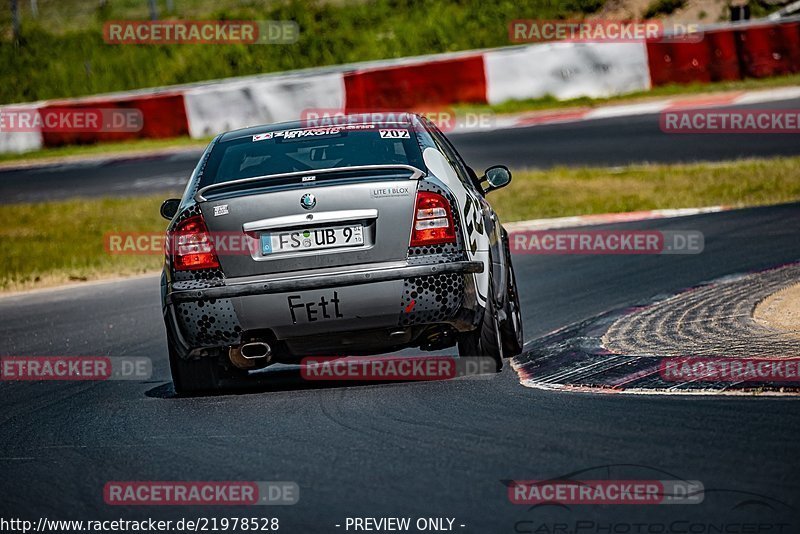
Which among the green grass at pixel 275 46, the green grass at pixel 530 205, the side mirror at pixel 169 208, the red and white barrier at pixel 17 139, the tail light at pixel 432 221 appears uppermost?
the green grass at pixel 275 46

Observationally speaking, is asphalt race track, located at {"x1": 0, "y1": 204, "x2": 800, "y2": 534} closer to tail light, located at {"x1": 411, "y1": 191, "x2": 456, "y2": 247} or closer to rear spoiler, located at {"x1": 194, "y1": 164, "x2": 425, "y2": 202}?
tail light, located at {"x1": 411, "y1": 191, "x2": 456, "y2": 247}

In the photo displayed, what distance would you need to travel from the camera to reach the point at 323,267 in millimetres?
6520

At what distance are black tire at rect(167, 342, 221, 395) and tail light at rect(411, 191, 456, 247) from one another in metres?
1.34

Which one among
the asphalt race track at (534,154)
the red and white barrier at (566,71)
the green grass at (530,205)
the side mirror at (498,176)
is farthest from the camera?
the red and white barrier at (566,71)

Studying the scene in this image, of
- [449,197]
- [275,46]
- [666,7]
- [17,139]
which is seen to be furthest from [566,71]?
[449,197]

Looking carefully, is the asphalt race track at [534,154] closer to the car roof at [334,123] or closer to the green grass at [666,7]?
the green grass at [666,7]

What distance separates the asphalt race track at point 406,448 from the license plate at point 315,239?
740mm

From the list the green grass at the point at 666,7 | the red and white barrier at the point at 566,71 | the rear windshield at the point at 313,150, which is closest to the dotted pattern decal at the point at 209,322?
the rear windshield at the point at 313,150

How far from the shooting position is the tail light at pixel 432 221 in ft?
21.5

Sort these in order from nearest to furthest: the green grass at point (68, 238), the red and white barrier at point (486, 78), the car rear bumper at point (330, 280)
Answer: the car rear bumper at point (330, 280), the green grass at point (68, 238), the red and white barrier at point (486, 78)

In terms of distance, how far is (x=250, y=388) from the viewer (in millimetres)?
7391

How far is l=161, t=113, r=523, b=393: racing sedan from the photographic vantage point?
6496mm

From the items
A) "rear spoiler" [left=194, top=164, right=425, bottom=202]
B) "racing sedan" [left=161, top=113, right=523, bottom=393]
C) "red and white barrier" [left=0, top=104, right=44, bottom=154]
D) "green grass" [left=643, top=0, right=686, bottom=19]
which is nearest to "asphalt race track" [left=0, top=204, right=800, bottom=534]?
"racing sedan" [left=161, top=113, right=523, bottom=393]

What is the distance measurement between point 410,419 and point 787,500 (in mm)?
2099
